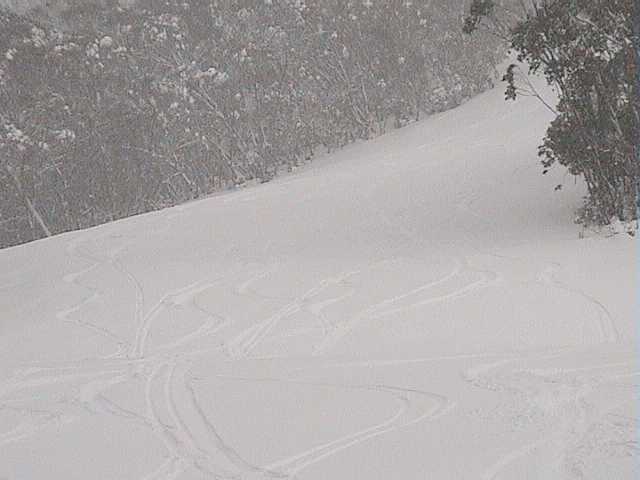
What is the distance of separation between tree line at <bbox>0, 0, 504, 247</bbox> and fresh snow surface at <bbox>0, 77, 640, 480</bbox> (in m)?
13.3

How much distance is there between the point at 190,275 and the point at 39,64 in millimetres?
20413

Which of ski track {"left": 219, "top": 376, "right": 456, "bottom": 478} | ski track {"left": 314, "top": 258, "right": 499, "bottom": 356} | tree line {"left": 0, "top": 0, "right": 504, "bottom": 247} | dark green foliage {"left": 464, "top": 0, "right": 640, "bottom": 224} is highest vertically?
tree line {"left": 0, "top": 0, "right": 504, "bottom": 247}

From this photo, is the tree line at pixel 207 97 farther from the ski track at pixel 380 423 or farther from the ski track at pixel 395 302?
the ski track at pixel 380 423

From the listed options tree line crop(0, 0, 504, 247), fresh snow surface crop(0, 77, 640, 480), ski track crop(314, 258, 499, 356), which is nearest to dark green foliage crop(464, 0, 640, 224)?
fresh snow surface crop(0, 77, 640, 480)

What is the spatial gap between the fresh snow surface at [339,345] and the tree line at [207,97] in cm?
1334

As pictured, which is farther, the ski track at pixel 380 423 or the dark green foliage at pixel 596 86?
the dark green foliage at pixel 596 86

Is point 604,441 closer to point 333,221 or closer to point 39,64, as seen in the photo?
point 333,221

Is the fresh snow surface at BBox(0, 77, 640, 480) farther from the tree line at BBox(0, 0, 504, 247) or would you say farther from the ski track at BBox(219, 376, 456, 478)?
the tree line at BBox(0, 0, 504, 247)

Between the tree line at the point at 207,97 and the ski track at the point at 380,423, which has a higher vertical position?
the tree line at the point at 207,97

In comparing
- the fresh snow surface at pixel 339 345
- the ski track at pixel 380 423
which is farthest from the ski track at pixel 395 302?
the ski track at pixel 380 423

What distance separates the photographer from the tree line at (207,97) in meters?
27.1

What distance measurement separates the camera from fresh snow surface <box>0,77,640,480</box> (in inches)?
166

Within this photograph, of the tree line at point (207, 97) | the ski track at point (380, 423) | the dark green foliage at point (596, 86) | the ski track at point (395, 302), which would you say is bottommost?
the ski track at point (380, 423)

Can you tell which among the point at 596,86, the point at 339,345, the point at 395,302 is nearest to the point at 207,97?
the point at 596,86
